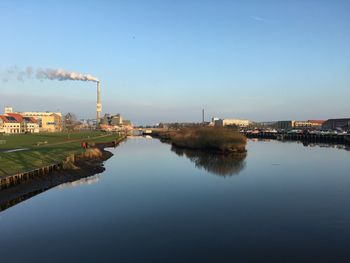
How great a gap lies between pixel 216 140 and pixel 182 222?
45208mm

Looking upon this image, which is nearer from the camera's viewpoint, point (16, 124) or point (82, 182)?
point (82, 182)

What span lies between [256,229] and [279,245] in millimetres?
2105

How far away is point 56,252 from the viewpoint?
14070mm

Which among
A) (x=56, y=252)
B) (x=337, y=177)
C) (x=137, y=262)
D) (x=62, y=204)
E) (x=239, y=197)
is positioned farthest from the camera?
(x=337, y=177)

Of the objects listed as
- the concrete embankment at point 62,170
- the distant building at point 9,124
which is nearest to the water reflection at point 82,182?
the concrete embankment at point 62,170

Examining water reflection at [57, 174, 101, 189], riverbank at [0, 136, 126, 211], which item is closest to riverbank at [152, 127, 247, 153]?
riverbank at [0, 136, 126, 211]

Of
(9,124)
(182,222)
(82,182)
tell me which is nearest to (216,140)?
(82,182)

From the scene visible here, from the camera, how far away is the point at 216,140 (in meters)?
62.5

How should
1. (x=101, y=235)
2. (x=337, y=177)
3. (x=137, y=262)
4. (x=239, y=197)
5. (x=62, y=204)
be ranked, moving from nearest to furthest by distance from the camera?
(x=137, y=262)
(x=101, y=235)
(x=62, y=204)
(x=239, y=197)
(x=337, y=177)

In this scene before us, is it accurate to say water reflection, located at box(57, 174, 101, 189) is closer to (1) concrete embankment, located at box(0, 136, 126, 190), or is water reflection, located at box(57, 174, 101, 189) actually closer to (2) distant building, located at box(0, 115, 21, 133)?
(1) concrete embankment, located at box(0, 136, 126, 190)

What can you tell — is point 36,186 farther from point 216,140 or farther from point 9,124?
point 9,124

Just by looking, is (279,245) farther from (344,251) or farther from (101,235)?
(101,235)

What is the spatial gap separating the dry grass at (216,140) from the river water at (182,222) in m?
28.7

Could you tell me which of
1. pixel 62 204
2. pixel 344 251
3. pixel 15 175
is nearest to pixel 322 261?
pixel 344 251
